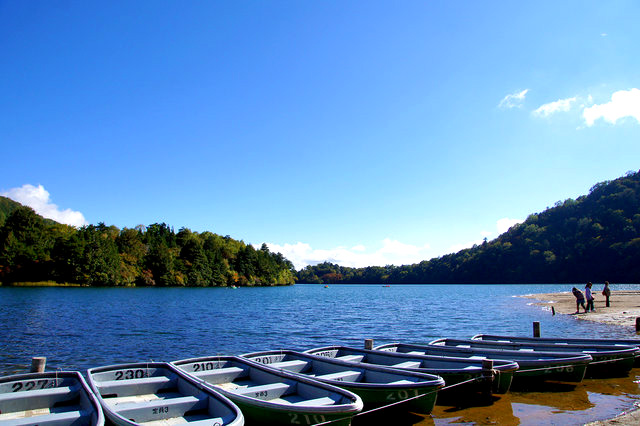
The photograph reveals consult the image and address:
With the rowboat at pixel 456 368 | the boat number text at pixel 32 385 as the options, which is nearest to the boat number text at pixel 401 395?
the rowboat at pixel 456 368

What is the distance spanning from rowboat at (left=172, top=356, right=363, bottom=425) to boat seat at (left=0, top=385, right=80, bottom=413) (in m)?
2.72

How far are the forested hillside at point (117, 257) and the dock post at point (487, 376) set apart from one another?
108110 mm

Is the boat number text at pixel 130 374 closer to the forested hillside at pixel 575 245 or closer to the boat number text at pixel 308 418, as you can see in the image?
the boat number text at pixel 308 418

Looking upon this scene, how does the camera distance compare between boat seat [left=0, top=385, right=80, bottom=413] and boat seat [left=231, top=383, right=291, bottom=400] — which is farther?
boat seat [left=231, top=383, right=291, bottom=400]

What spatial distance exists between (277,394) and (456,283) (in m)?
199

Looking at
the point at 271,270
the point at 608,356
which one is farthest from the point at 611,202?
the point at 608,356

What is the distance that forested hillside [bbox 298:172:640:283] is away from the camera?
122m

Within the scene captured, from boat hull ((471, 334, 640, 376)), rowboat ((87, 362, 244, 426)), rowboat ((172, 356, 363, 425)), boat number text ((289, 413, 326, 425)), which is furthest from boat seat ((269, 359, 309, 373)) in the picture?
boat hull ((471, 334, 640, 376))

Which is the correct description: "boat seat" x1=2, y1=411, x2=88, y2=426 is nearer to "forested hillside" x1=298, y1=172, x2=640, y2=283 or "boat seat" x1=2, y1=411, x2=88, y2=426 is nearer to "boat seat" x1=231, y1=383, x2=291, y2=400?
"boat seat" x1=231, y1=383, x2=291, y2=400

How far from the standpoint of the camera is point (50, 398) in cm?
878

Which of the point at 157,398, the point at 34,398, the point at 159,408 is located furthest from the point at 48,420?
the point at 157,398

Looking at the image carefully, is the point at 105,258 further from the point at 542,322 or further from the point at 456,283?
the point at 456,283

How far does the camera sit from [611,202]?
443ft

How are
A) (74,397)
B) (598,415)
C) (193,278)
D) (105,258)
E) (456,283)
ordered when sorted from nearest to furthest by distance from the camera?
(74,397) < (598,415) < (105,258) < (193,278) < (456,283)
